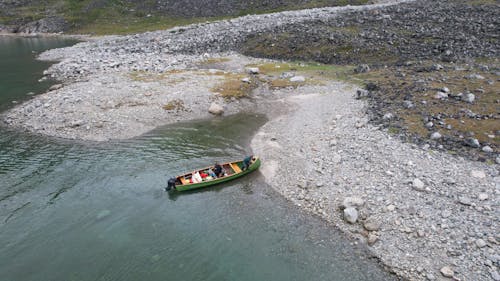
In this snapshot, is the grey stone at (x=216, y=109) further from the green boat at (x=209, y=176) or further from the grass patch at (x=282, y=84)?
the green boat at (x=209, y=176)

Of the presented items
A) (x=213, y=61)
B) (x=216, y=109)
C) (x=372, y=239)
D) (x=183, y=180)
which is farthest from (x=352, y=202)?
(x=213, y=61)

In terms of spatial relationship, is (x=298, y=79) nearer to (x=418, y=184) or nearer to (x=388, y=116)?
(x=388, y=116)

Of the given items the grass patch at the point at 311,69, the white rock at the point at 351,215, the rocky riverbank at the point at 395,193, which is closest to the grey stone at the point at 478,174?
the rocky riverbank at the point at 395,193

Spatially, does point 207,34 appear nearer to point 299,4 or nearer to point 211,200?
point 299,4

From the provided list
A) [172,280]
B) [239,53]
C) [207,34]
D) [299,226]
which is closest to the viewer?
[172,280]

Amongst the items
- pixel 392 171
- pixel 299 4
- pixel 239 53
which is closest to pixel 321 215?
pixel 392 171

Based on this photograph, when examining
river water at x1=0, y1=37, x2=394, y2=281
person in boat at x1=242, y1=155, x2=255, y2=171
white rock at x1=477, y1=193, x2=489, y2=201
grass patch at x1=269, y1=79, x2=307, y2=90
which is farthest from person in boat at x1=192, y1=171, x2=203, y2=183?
grass patch at x1=269, y1=79, x2=307, y2=90
